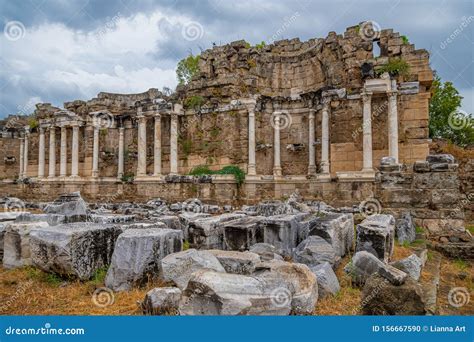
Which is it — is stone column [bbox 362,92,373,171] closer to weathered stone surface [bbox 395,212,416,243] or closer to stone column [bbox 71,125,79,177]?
weathered stone surface [bbox 395,212,416,243]

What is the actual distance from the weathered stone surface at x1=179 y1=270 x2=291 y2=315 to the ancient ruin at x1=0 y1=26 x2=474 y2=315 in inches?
0.5

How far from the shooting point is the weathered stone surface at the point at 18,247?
5.59m

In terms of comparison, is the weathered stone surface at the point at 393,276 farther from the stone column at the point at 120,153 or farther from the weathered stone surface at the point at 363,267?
the stone column at the point at 120,153

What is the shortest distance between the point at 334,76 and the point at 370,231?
13123 mm

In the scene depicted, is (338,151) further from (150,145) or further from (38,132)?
(38,132)

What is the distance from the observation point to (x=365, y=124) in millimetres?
14219

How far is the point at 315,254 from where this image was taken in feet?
17.2

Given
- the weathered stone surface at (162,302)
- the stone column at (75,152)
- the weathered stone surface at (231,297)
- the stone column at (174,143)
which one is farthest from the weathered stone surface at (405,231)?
Answer: the stone column at (75,152)

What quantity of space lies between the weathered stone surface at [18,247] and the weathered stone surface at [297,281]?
12.7 ft

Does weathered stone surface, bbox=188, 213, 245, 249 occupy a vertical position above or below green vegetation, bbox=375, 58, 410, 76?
below

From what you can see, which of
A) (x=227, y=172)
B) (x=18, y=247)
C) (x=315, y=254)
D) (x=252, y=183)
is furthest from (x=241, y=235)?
(x=227, y=172)

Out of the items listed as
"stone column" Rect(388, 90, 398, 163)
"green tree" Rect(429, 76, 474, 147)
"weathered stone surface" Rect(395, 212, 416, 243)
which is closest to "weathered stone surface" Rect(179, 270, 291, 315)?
"weathered stone surface" Rect(395, 212, 416, 243)

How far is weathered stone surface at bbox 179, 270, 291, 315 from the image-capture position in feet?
10.3

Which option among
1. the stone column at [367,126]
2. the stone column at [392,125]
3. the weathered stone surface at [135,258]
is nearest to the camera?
the weathered stone surface at [135,258]
